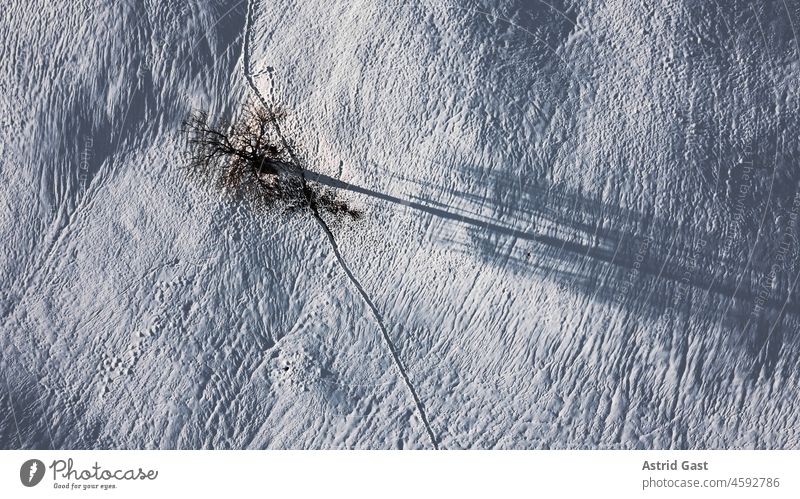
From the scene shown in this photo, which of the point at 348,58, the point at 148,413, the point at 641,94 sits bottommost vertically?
the point at 148,413

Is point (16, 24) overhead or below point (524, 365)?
overhead

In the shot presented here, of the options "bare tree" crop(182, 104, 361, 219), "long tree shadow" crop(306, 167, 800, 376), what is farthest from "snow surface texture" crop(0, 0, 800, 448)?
"bare tree" crop(182, 104, 361, 219)

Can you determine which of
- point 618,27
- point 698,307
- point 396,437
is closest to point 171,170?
point 396,437

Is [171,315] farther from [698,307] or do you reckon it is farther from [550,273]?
[698,307]
